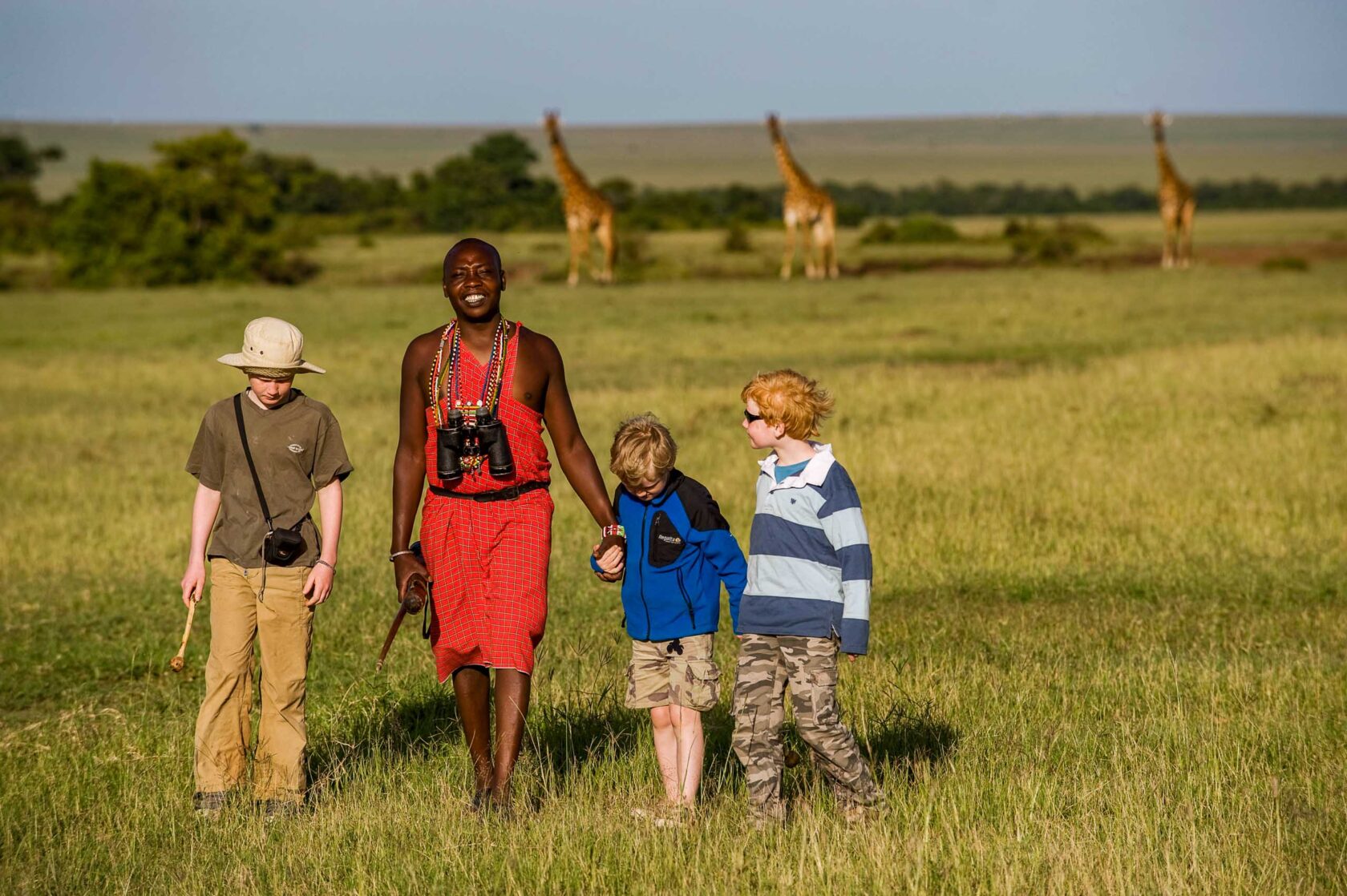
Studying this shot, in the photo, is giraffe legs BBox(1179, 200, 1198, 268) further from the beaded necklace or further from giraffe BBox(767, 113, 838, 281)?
the beaded necklace

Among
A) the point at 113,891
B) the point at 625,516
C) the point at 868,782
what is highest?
the point at 625,516

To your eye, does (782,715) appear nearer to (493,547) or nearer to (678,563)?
(678,563)

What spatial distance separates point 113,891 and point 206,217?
3989cm

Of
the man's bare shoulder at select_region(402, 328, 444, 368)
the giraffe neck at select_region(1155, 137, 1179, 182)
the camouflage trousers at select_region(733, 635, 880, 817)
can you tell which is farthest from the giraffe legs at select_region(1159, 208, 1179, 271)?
the man's bare shoulder at select_region(402, 328, 444, 368)

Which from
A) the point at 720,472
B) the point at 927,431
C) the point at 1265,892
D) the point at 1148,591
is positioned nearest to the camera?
the point at 1265,892

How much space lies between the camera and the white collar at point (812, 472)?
4.96 metres

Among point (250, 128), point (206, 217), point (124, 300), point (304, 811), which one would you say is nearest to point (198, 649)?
point (304, 811)

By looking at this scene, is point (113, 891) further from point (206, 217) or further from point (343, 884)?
point (206, 217)

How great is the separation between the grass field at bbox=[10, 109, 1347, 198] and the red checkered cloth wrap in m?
115

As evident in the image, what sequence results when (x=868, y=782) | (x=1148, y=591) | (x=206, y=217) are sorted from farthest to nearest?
(x=206, y=217), (x=1148, y=591), (x=868, y=782)

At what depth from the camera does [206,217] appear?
1674 inches

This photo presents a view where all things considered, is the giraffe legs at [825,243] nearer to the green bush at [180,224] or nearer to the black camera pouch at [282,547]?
the green bush at [180,224]

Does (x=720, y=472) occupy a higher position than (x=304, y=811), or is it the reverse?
(x=720, y=472)

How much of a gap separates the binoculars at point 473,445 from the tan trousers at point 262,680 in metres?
0.72
